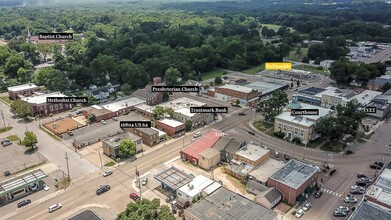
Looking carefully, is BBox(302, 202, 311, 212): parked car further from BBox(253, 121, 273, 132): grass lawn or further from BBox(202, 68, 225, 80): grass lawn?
BBox(202, 68, 225, 80): grass lawn

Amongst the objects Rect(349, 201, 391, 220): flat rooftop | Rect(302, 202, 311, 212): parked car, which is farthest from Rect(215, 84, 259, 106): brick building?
Rect(349, 201, 391, 220): flat rooftop

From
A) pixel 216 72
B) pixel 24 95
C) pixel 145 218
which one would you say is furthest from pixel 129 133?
pixel 216 72

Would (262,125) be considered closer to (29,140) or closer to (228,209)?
(228,209)

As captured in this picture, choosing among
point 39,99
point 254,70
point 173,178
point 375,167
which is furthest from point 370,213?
point 254,70

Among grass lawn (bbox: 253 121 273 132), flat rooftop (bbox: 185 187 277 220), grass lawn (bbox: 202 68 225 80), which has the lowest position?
grass lawn (bbox: 253 121 273 132)

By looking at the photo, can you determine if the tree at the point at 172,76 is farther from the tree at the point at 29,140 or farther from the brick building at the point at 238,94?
the tree at the point at 29,140

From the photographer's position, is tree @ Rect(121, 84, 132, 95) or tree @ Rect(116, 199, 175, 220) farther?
tree @ Rect(121, 84, 132, 95)

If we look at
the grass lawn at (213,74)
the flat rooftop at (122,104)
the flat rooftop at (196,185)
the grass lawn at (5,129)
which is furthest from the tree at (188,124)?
the grass lawn at (213,74)

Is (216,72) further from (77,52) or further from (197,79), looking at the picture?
(77,52)
